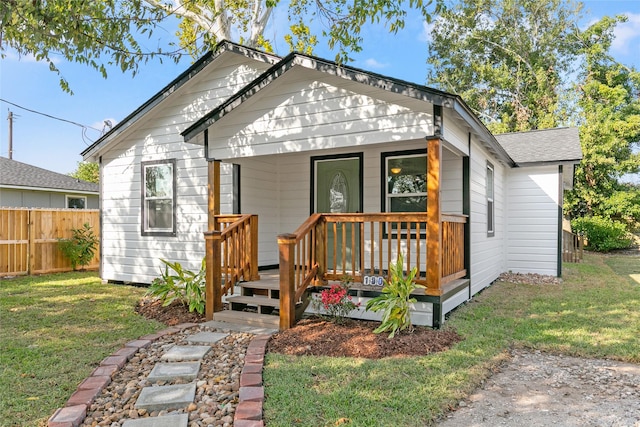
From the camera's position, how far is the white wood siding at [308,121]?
525cm

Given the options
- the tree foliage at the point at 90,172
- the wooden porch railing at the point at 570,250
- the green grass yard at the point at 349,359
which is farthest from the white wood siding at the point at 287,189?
the tree foliage at the point at 90,172

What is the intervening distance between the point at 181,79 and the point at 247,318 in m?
5.11

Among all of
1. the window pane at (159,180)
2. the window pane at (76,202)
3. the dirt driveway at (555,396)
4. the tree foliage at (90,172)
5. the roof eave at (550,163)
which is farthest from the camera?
the tree foliage at (90,172)

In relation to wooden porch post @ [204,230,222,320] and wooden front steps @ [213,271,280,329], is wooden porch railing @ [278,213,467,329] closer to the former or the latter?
wooden front steps @ [213,271,280,329]

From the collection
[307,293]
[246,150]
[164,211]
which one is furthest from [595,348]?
[164,211]

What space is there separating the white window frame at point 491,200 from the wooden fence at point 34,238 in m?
10.9

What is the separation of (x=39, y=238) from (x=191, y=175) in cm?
571

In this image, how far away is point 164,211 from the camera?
8383 mm

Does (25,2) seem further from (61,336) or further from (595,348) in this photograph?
(595,348)

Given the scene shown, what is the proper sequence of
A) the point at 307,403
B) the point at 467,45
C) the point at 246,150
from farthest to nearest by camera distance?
the point at 467,45, the point at 246,150, the point at 307,403

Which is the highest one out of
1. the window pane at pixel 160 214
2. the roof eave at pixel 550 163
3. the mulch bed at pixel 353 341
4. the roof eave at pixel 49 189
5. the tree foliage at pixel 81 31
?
the tree foliage at pixel 81 31

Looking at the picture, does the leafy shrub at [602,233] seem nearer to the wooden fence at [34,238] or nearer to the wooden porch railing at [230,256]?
the wooden porch railing at [230,256]

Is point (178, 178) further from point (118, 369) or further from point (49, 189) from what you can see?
point (49, 189)

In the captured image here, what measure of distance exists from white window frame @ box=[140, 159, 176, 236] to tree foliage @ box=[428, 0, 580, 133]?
64.2 ft
